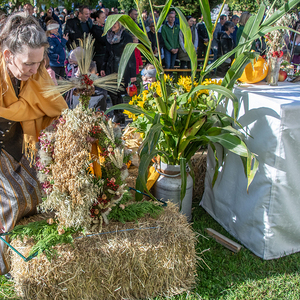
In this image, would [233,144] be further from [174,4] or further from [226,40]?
[174,4]

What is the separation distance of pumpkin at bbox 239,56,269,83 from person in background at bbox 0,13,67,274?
1553 mm

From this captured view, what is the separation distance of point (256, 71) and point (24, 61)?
181 centimetres

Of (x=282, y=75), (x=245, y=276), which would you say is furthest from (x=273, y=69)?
(x=245, y=276)

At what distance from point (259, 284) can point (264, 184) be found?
65 centimetres

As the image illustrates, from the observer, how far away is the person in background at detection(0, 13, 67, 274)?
5.09 feet

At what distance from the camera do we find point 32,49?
1.54 metres

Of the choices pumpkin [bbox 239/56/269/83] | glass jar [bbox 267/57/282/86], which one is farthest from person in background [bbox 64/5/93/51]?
glass jar [bbox 267/57/282/86]

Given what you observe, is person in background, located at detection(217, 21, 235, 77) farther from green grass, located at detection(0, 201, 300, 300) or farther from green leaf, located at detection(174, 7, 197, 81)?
green grass, located at detection(0, 201, 300, 300)

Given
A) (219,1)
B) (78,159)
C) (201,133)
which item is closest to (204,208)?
(201,133)

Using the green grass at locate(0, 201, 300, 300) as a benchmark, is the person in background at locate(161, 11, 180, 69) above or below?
above

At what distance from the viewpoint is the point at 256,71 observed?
237 centimetres

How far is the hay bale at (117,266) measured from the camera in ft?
4.97

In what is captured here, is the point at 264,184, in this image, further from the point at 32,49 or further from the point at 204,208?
the point at 32,49

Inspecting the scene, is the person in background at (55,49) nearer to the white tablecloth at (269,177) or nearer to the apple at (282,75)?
the apple at (282,75)
